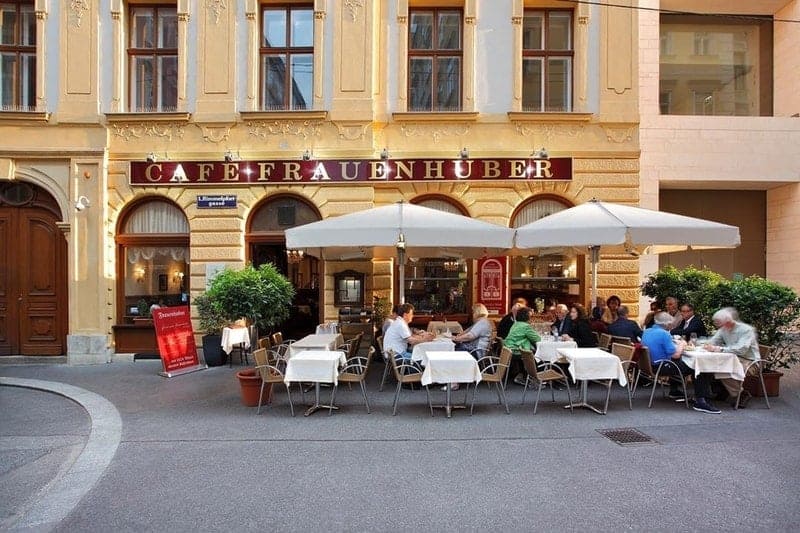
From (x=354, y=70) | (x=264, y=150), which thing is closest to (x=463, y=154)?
(x=354, y=70)

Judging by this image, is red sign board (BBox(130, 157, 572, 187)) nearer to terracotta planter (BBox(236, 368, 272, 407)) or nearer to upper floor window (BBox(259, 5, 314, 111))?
upper floor window (BBox(259, 5, 314, 111))

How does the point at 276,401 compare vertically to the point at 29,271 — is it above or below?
below

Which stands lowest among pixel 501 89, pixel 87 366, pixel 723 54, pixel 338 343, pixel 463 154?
pixel 87 366

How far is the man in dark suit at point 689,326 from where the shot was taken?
26.1 feet

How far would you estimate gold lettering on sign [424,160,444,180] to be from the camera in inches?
438

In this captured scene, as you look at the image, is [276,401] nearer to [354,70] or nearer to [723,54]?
[354,70]

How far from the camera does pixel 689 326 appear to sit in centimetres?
799

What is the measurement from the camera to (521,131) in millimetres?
11352

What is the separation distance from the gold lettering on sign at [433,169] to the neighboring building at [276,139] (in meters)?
0.04

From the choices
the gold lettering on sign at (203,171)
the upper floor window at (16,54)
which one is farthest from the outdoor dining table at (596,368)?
the upper floor window at (16,54)

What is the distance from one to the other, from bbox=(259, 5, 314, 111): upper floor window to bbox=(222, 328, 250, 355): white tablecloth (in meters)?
4.97

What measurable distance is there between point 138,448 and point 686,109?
46.2 ft

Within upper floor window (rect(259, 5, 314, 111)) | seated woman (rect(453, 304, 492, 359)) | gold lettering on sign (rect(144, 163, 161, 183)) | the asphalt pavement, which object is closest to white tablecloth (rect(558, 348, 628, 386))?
the asphalt pavement

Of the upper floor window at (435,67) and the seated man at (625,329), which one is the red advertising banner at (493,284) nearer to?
the seated man at (625,329)
